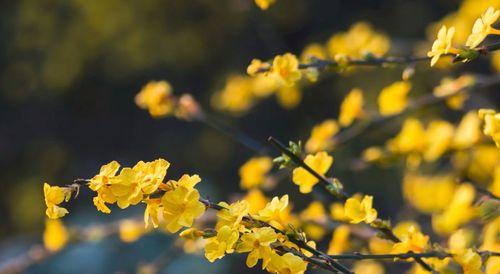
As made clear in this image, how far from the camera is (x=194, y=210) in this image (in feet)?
2.98

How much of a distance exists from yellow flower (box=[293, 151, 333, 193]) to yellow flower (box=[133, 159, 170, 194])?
1.00ft

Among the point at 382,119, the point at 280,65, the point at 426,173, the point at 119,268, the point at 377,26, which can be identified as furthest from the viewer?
the point at 377,26

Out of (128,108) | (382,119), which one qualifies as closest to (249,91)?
(382,119)

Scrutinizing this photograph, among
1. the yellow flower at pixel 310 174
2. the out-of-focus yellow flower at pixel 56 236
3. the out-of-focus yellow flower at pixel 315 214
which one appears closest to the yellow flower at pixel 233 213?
the yellow flower at pixel 310 174

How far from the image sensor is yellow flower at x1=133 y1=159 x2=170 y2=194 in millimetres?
891

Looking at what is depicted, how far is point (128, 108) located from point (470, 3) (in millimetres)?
2750

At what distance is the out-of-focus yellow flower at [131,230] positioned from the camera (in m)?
1.88

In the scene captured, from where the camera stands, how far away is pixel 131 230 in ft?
6.18

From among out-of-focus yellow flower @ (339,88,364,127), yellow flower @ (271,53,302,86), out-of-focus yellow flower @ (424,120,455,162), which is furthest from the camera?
out-of-focus yellow flower @ (339,88,364,127)

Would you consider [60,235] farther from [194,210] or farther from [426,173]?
[426,173]

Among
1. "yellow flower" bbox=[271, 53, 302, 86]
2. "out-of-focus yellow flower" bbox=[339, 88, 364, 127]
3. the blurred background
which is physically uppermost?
the blurred background

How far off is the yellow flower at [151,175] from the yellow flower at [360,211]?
27cm

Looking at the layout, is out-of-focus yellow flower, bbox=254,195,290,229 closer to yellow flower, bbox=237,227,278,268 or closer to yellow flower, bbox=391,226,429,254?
yellow flower, bbox=237,227,278,268

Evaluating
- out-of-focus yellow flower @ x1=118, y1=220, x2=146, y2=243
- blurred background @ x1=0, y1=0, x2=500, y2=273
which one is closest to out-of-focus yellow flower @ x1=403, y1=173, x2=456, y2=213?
out-of-focus yellow flower @ x1=118, y1=220, x2=146, y2=243
